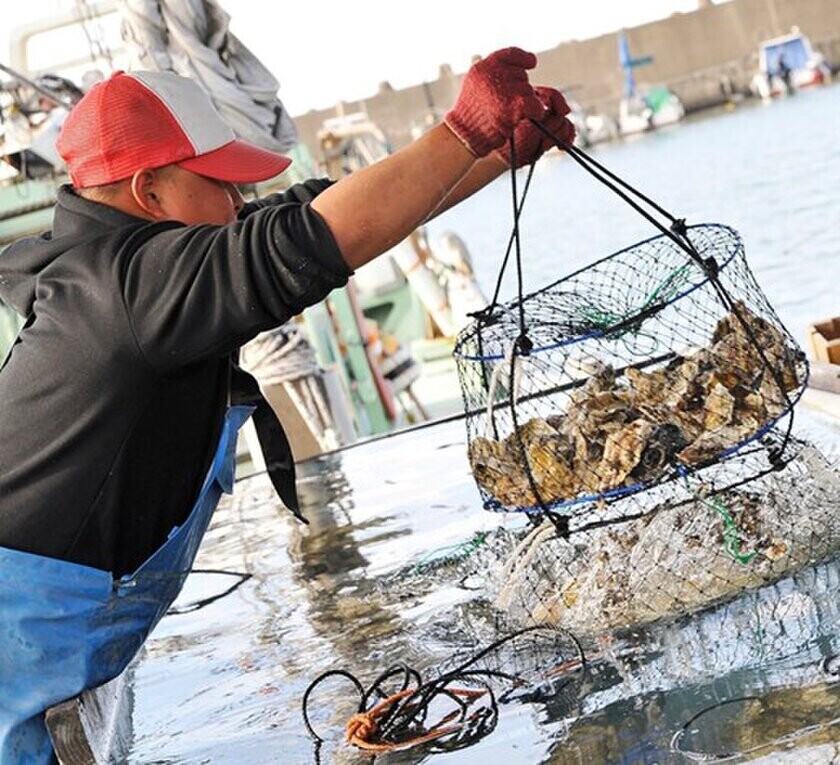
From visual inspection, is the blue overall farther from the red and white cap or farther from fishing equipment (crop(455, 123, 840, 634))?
fishing equipment (crop(455, 123, 840, 634))

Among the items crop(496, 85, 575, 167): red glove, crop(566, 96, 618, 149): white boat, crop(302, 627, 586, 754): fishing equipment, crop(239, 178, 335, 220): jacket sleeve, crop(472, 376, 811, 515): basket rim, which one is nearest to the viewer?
crop(496, 85, 575, 167): red glove

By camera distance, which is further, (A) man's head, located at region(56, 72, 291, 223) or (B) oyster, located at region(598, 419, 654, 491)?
(B) oyster, located at region(598, 419, 654, 491)

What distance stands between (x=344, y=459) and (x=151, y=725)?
12.1 feet

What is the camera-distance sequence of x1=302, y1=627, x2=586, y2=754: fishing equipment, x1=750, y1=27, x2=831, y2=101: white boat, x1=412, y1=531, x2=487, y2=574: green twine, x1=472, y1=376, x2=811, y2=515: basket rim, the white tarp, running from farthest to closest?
x1=750, y1=27, x2=831, y2=101: white boat, the white tarp, x1=412, y1=531, x2=487, y2=574: green twine, x1=472, y1=376, x2=811, y2=515: basket rim, x1=302, y1=627, x2=586, y2=754: fishing equipment

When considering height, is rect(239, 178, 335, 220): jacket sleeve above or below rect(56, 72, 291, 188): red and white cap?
below

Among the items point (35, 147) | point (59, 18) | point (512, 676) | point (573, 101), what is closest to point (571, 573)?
point (512, 676)

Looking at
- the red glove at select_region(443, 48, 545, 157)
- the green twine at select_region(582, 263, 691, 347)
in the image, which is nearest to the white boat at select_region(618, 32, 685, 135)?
the green twine at select_region(582, 263, 691, 347)

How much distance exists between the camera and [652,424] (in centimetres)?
387

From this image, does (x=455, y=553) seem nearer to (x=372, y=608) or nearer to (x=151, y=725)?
(x=372, y=608)

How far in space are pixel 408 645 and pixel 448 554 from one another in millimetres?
853

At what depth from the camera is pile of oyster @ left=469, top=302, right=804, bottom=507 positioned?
3797 mm

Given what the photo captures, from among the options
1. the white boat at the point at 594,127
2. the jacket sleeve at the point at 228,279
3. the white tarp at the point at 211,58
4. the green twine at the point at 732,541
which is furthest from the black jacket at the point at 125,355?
the white boat at the point at 594,127

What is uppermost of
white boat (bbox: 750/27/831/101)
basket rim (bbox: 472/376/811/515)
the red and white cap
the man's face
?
the red and white cap

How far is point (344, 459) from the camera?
307 inches
